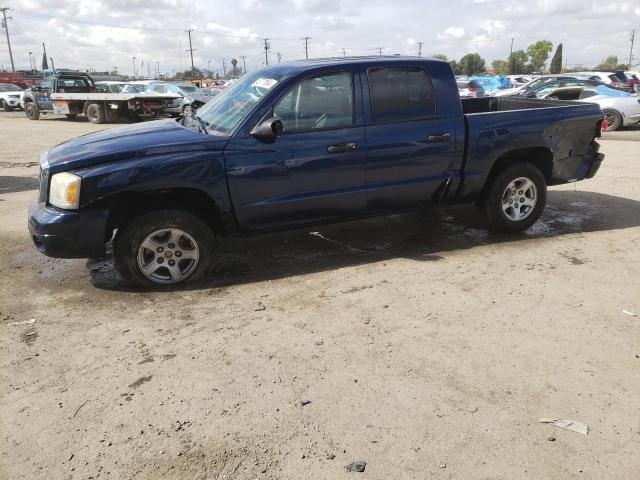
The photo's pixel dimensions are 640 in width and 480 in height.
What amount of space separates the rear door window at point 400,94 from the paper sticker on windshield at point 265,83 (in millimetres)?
903

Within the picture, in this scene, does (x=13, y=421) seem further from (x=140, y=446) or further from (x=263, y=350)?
(x=263, y=350)

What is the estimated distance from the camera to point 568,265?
507cm

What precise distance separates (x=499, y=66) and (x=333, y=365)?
4820 inches

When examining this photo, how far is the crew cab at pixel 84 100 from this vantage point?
20.5 meters

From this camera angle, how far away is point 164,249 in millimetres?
4578

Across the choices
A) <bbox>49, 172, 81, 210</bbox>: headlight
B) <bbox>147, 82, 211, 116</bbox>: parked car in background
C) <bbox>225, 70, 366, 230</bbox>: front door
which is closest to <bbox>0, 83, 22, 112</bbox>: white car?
<bbox>147, 82, 211, 116</bbox>: parked car in background

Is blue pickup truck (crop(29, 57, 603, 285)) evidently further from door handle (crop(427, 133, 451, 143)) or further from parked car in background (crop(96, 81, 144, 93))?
parked car in background (crop(96, 81, 144, 93))

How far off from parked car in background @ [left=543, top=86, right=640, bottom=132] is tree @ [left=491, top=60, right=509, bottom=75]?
90.2 meters

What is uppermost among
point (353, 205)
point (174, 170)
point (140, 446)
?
point (174, 170)

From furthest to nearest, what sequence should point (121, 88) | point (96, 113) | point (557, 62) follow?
point (557, 62)
point (121, 88)
point (96, 113)

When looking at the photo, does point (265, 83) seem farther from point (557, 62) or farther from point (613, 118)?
point (557, 62)

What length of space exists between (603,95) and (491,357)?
597 inches

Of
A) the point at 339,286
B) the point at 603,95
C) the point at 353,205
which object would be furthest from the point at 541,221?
the point at 603,95

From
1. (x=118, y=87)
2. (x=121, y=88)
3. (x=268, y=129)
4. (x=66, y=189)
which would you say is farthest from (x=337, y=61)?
(x=118, y=87)
